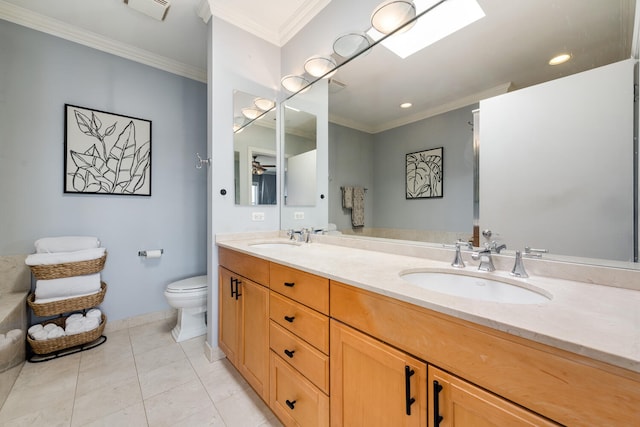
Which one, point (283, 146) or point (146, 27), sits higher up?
point (146, 27)

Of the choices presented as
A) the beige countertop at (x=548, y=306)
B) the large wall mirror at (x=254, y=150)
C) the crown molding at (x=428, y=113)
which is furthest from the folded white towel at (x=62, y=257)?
the crown molding at (x=428, y=113)

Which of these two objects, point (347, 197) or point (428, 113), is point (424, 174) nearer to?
point (428, 113)

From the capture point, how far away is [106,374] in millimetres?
1589

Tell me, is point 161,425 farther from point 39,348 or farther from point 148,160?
point 148,160

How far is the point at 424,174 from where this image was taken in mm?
1318

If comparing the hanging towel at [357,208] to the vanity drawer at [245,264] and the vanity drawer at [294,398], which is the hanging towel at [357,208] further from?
the vanity drawer at [294,398]

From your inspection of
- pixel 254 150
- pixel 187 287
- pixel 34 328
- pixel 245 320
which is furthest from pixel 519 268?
pixel 34 328

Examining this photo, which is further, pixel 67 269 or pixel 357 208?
pixel 67 269

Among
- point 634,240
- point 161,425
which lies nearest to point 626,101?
point 634,240

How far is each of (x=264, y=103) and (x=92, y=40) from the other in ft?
4.86

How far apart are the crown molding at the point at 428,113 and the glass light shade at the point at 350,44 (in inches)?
16.1

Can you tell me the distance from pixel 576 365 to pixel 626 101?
0.89 m

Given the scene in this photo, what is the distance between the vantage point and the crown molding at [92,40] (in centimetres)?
178

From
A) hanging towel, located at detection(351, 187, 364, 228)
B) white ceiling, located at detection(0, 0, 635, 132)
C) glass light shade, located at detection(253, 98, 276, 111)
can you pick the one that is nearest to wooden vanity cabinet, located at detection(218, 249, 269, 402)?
hanging towel, located at detection(351, 187, 364, 228)
